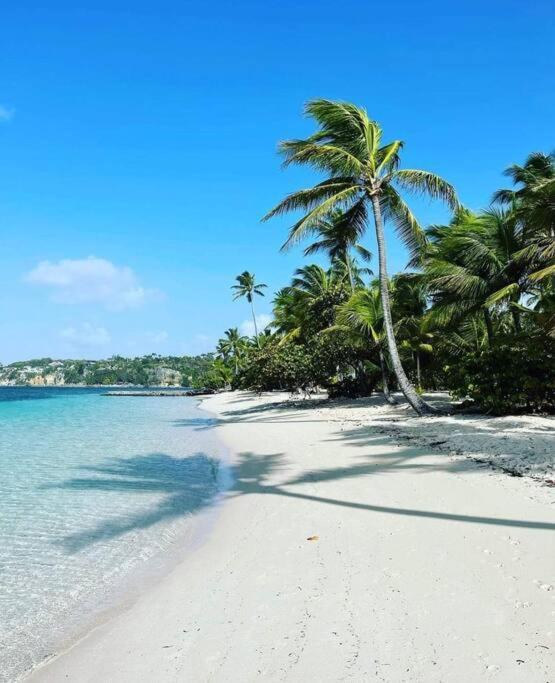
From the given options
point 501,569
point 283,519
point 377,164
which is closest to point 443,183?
point 377,164

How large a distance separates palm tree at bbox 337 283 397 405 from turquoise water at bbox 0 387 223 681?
908cm

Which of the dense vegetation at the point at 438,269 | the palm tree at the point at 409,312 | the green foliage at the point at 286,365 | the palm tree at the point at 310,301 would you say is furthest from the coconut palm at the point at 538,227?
the green foliage at the point at 286,365

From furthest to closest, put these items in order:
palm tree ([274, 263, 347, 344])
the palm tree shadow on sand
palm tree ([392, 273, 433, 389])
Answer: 1. palm tree ([274, 263, 347, 344])
2. palm tree ([392, 273, 433, 389])
3. the palm tree shadow on sand

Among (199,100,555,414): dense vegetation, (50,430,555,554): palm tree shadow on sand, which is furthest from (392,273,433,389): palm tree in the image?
(50,430,555,554): palm tree shadow on sand

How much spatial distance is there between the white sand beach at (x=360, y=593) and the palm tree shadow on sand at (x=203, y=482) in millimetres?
87

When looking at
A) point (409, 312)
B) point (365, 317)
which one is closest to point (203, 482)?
point (365, 317)

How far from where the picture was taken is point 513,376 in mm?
13008

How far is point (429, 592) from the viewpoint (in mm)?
3742

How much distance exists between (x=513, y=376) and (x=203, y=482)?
8452mm

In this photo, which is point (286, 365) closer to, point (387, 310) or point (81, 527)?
point (387, 310)

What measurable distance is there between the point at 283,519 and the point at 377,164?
13.0m

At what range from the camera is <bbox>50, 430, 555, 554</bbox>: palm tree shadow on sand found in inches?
250

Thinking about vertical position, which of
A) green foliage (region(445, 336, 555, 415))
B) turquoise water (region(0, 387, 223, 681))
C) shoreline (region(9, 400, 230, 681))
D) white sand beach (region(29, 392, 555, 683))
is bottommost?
turquoise water (region(0, 387, 223, 681))

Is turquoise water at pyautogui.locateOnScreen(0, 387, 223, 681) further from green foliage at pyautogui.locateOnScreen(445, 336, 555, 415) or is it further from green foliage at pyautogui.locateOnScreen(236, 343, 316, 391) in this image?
green foliage at pyautogui.locateOnScreen(236, 343, 316, 391)
